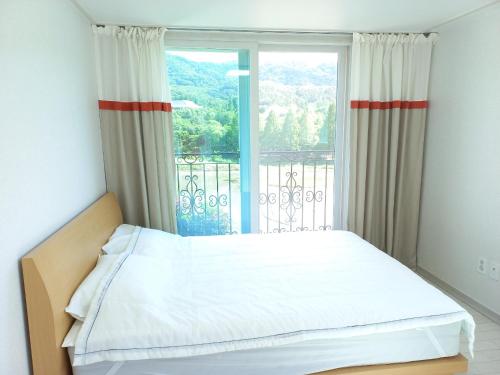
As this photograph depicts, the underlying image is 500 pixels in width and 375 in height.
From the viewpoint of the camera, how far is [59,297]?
1573 mm

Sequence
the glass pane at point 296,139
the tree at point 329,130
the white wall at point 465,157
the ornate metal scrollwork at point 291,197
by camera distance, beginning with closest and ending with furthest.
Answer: the white wall at point 465,157 < the glass pane at point 296,139 < the tree at point 329,130 < the ornate metal scrollwork at point 291,197

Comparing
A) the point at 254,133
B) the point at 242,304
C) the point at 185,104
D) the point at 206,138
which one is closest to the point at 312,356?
the point at 242,304

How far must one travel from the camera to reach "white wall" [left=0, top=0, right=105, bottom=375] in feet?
4.54

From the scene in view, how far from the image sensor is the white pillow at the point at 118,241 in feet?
7.48

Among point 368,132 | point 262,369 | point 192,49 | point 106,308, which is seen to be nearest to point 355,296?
point 262,369

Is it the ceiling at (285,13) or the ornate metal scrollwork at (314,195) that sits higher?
the ceiling at (285,13)

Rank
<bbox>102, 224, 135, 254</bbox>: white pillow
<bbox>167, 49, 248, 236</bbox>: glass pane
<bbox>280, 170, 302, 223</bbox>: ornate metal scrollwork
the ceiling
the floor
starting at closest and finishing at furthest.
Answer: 1. the floor
2. <bbox>102, 224, 135, 254</bbox>: white pillow
3. the ceiling
4. <bbox>167, 49, 248, 236</bbox>: glass pane
5. <bbox>280, 170, 302, 223</bbox>: ornate metal scrollwork

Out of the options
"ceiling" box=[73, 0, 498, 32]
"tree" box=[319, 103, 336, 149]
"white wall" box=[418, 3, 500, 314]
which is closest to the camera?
"ceiling" box=[73, 0, 498, 32]

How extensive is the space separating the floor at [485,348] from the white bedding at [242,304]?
52cm

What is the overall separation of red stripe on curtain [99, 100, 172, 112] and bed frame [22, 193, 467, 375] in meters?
1.15

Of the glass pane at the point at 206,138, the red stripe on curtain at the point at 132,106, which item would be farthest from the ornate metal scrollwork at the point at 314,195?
the red stripe on curtain at the point at 132,106

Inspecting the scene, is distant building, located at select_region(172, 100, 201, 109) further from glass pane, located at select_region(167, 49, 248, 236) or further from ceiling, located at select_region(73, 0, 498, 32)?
ceiling, located at select_region(73, 0, 498, 32)

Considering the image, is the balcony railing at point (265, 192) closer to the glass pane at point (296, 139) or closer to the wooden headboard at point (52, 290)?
the glass pane at point (296, 139)

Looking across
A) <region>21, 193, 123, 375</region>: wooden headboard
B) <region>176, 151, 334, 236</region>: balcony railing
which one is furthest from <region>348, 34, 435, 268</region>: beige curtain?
<region>21, 193, 123, 375</region>: wooden headboard
